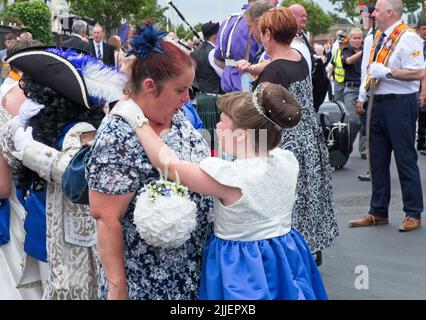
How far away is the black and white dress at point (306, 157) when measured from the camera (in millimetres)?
5156

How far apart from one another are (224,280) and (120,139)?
2.02ft

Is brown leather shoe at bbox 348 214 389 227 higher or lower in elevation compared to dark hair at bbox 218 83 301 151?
lower

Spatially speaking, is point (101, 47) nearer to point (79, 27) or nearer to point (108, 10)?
point (79, 27)

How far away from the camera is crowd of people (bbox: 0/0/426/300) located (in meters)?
2.74

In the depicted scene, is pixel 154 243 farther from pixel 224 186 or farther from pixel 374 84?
pixel 374 84

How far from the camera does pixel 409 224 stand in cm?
695

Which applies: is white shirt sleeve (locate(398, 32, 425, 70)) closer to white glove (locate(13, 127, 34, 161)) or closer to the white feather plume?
the white feather plume

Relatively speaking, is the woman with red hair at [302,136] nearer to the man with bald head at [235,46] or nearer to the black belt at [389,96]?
the black belt at [389,96]

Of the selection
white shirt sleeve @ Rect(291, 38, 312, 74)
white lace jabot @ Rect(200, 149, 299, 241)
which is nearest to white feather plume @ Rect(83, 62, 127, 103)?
white lace jabot @ Rect(200, 149, 299, 241)

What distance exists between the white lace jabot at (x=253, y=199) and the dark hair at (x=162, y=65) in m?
0.33

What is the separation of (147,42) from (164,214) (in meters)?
0.61

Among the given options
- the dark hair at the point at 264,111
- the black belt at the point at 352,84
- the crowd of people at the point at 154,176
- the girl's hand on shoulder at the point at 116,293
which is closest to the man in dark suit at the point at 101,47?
the black belt at the point at 352,84

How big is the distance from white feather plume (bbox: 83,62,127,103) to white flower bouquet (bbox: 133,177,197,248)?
2.84ft

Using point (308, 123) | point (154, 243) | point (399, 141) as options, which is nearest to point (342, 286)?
point (308, 123)
